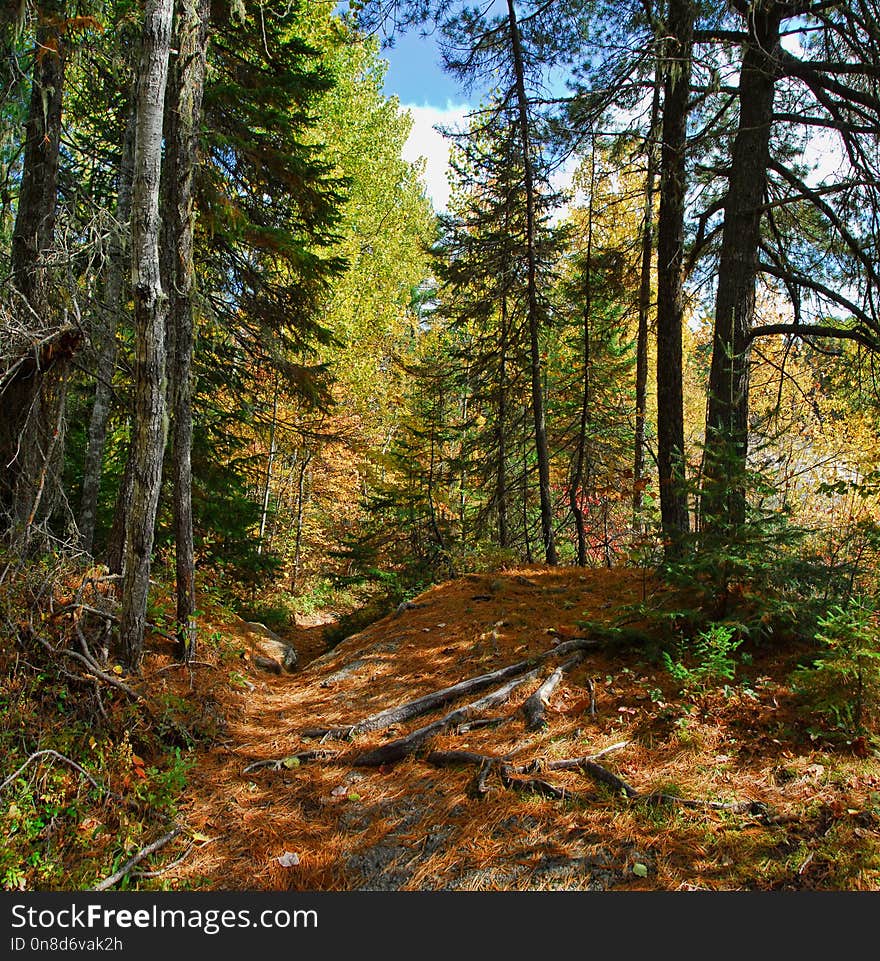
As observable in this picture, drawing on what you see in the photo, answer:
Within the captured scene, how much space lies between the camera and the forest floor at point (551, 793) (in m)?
2.46

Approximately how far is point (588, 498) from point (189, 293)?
951 cm

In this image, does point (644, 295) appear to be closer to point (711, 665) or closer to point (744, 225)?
point (744, 225)

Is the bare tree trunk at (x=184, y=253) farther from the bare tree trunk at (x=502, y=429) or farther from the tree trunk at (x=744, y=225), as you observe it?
the bare tree trunk at (x=502, y=429)

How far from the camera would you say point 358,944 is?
7.57 feet

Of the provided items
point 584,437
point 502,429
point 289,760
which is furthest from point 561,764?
point 502,429

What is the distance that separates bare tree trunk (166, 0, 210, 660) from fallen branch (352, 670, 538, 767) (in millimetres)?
2588

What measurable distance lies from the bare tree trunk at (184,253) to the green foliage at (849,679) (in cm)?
525

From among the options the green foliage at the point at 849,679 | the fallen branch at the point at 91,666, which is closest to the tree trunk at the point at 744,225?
the green foliage at the point at 849,679

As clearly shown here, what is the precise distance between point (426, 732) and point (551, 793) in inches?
47.5

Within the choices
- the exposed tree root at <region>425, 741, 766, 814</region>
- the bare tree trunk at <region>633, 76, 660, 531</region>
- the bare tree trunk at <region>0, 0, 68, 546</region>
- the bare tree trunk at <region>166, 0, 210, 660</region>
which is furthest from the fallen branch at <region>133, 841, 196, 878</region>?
the bare tree trunk at <region>633, 76, 660, 531</region>

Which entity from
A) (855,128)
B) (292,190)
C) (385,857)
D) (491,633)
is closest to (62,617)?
(385,857)

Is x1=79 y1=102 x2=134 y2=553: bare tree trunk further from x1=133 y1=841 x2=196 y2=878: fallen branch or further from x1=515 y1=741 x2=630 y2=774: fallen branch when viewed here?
x1=515 y1=741 x2=630 y2=774: fallen branch

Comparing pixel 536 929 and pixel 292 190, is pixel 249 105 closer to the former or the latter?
pixel 292 190

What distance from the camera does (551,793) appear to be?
3021mm
